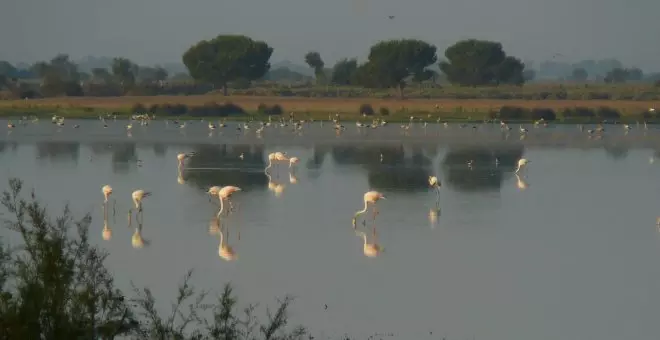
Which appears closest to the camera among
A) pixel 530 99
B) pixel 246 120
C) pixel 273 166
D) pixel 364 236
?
pixel 364 236

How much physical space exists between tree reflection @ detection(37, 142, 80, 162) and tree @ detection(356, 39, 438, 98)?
2241 inches

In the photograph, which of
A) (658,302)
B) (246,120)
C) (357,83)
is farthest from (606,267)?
(357,83)

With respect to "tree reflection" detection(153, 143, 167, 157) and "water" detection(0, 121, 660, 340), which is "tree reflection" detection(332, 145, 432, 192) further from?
"tree reflection" detection(153, 143, 167, 157)

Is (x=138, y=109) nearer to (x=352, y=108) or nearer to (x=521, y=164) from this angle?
(x=352, y=108)

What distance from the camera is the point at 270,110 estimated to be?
259 ft

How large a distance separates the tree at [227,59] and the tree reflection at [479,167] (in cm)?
6324

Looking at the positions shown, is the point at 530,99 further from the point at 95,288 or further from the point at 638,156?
the point at 95,288

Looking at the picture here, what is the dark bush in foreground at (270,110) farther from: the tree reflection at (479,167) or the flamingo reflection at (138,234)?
the flamingo reflection at (138,234)

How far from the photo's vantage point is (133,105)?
278 ft

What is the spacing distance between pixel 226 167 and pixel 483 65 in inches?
3459

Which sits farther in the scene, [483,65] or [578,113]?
[483,65]

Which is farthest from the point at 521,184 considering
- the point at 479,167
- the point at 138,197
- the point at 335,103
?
the point at 335,103

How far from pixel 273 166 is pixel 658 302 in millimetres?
21516

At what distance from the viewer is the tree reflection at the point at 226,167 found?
32562 mm
